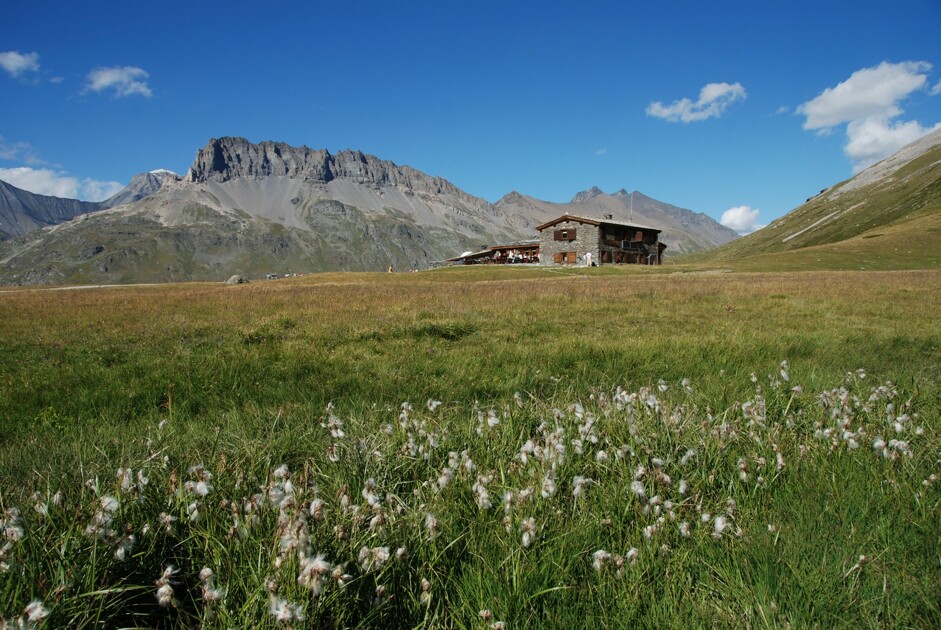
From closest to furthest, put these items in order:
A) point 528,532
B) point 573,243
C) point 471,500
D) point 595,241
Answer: point 528,532 → point 471,500 → point 595,241 → point 573,243

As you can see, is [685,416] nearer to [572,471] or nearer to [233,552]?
[572,471]

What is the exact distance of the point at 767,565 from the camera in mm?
2732

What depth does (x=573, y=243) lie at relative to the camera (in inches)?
3327

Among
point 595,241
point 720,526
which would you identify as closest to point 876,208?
point 595,241

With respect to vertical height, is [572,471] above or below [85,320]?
below

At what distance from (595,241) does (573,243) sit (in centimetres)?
451

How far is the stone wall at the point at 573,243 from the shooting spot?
81.3 meters

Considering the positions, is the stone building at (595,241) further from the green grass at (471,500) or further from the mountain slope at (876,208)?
the green grass at (471,500)

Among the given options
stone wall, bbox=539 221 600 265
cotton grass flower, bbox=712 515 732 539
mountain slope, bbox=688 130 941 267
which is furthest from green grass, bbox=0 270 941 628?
mountain slope, bbox=688 130 941 267

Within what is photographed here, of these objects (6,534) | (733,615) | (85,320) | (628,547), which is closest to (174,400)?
(6,534)

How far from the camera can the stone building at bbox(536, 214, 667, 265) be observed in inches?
3206

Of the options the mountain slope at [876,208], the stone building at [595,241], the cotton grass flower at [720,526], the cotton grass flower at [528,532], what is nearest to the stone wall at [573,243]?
the stone building at [595,241]

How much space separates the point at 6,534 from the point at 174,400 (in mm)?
5631

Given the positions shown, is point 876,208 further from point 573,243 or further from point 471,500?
point 471,500
